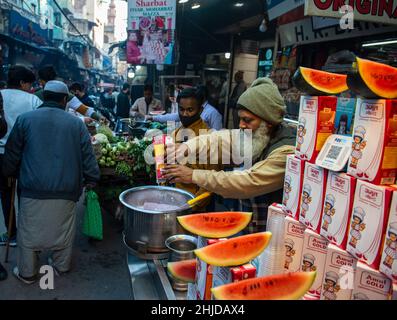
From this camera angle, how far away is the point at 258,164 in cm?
206

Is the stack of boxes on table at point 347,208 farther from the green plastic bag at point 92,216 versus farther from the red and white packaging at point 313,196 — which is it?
the green plastic bag at point 92,216

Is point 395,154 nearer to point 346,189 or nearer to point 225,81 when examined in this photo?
point 346,189

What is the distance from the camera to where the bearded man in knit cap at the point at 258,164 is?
2014mm

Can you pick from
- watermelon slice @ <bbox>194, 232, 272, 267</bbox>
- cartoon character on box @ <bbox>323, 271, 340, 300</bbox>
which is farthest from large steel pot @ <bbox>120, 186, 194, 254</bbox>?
cartoon character on box @ <bbox>323, 271, 340, 300</bbox>

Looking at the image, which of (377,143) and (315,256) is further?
(315,256)

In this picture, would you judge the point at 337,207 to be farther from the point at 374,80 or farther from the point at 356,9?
the point at 356,9

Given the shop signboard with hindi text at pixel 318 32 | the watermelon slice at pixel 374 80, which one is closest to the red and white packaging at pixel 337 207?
the watermelon slice at pixel 374 80

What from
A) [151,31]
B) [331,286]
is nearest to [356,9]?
[331,286]

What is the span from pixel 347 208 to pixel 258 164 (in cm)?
71

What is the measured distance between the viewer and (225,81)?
35.4 ft

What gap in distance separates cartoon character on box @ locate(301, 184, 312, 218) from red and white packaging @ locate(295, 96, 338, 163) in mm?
130

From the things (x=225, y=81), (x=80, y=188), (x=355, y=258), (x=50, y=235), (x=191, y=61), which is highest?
(x=191, y=61)

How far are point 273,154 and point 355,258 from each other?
2.72 feet

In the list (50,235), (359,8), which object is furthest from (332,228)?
(50,235)
